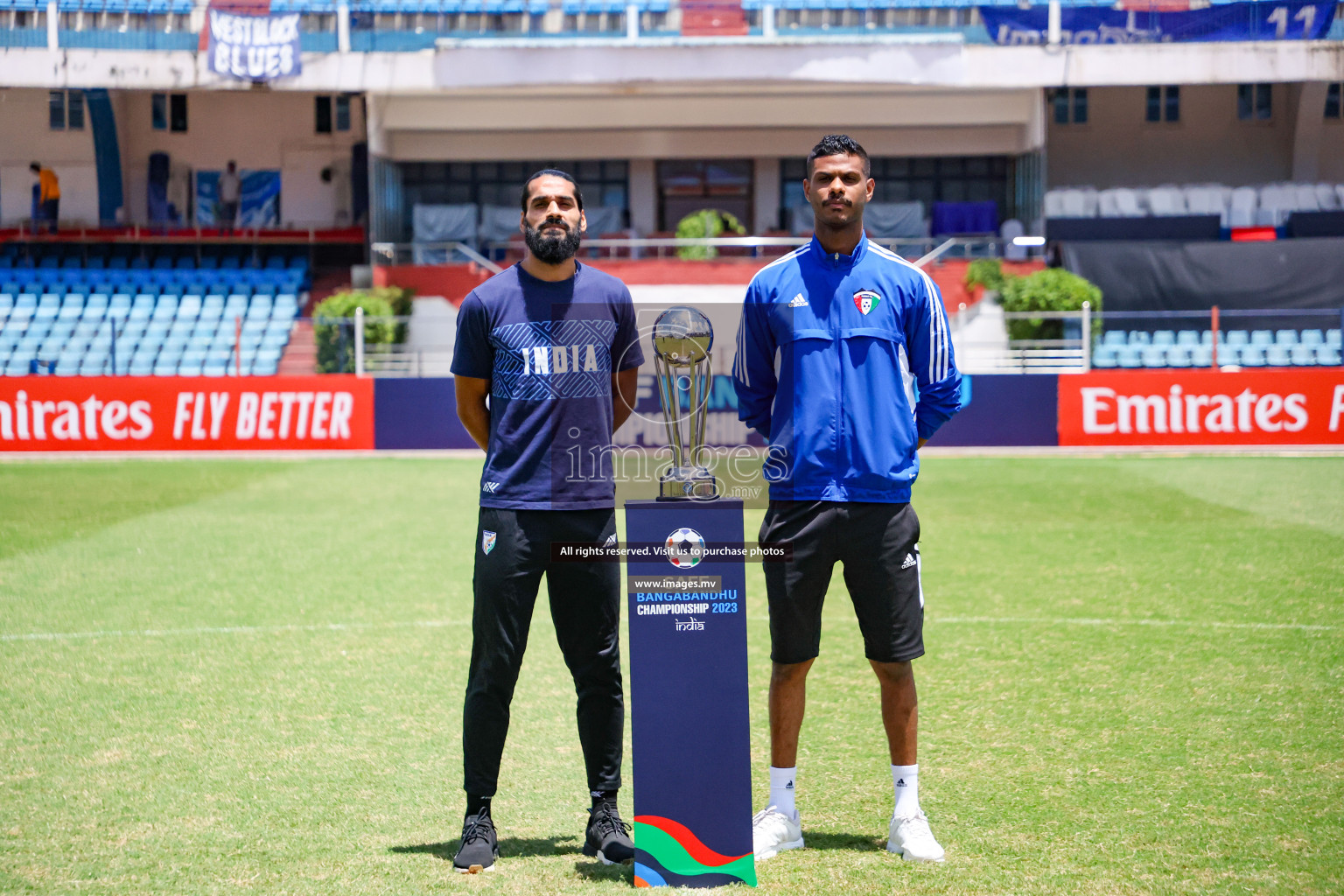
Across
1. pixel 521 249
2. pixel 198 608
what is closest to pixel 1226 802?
pixel 198 608

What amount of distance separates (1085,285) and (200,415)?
16543mm

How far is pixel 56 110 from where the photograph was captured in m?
→ 34.6

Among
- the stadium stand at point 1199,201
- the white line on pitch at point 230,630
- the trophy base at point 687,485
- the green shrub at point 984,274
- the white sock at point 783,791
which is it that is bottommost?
the white line on pitch at point 230,630

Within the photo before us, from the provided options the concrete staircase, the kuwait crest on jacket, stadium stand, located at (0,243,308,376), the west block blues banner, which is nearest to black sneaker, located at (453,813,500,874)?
the kuwait crest on jacket

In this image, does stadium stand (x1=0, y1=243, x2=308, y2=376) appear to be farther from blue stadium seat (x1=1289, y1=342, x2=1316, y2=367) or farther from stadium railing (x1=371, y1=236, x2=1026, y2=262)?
blue stadium seat (x1=1289, y1=342, x2=1316, y2=367)

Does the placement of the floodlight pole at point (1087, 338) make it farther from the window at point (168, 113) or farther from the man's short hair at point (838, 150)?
the window at point (168, 113)

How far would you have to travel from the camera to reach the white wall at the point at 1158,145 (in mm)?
33875

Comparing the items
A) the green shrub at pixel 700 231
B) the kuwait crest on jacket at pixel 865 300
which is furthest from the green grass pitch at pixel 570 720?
the green shrub at pixel 700 231

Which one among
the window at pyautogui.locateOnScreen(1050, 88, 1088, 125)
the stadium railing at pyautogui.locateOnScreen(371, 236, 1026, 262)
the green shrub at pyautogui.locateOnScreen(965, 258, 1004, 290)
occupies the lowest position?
the green shrub at pyautogui.locateOnScreen(965, 258, 1004, 290)

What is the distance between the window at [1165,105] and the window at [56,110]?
29681mm

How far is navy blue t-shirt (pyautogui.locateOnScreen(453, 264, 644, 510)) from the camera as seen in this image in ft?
14.2

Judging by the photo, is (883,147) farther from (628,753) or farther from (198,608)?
(628,753)

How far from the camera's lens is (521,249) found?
2902 cm

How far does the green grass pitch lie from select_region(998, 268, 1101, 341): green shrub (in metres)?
11.6
